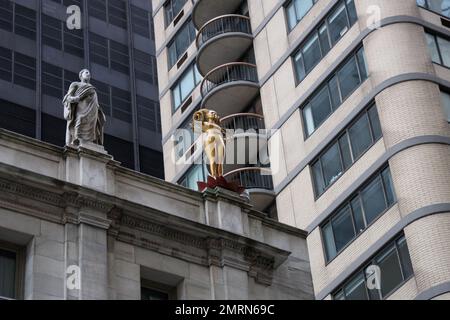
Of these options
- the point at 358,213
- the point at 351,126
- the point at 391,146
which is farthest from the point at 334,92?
the point at 358,213

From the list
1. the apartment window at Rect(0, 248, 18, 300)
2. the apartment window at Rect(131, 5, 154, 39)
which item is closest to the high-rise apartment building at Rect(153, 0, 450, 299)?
the apartment window at Rect(0, 248, 18, 300)

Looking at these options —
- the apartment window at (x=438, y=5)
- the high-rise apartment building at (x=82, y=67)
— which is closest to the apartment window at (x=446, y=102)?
the apartment window at (x=438, y=5)

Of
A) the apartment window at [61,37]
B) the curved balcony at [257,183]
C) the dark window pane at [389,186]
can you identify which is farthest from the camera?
the apartment window at [61,37]

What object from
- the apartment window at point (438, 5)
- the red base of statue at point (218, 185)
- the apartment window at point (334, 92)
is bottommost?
the red base of statue at point (218, 185)

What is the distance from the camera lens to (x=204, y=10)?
211 ft

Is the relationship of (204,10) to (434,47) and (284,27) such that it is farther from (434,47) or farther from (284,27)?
(434,47)

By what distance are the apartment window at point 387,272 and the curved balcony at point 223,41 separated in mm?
17599

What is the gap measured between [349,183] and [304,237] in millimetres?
15403

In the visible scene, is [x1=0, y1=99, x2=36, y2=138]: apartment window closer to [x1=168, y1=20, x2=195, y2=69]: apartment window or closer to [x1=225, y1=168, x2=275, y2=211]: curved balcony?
[x1=168, y1=20, x2=195, y2=69]: apartment window

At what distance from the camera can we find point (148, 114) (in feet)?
270

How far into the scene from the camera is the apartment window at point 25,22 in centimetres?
7831

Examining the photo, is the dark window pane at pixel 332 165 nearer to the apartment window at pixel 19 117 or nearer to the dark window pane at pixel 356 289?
the dark window pane at pixel 356 289
